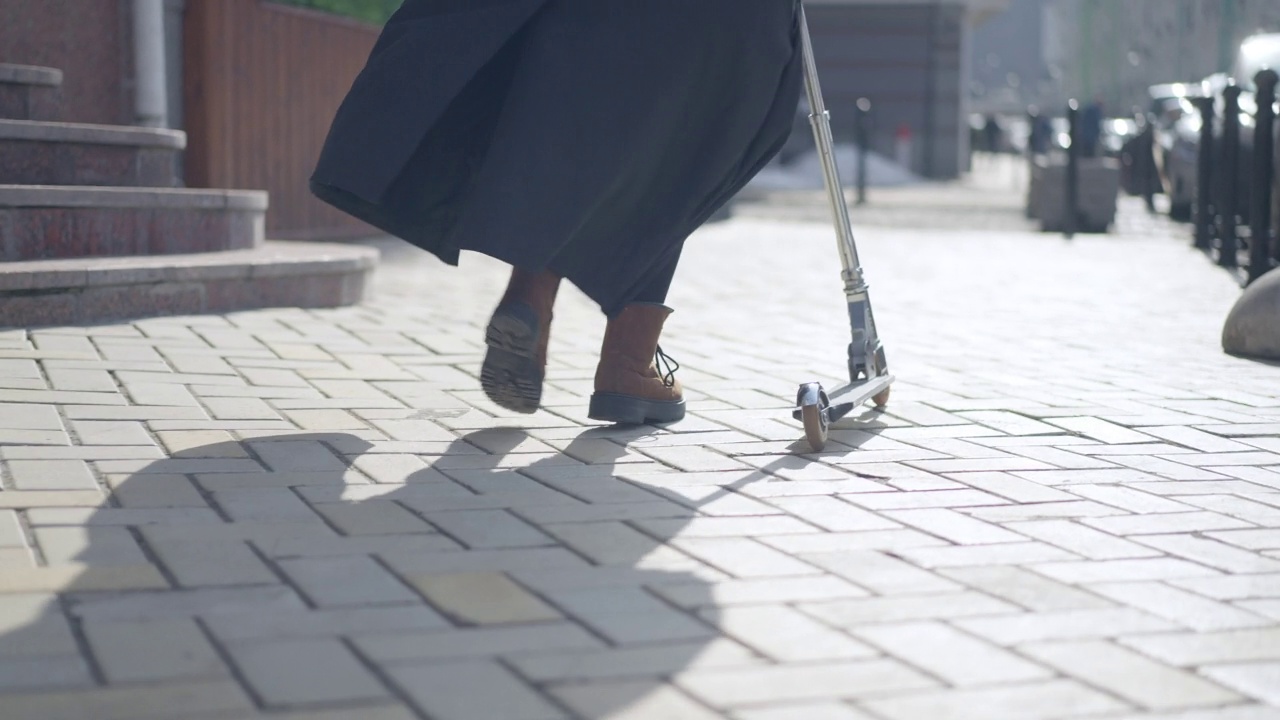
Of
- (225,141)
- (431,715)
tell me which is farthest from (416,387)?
(225,141)

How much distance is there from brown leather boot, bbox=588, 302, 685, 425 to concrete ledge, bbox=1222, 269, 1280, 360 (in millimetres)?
2485

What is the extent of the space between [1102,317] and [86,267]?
394 centimetres

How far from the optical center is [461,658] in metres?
2.07

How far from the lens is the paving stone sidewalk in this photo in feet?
6.54

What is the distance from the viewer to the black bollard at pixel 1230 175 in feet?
30.1

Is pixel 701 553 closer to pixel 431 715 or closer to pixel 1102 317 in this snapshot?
pixel 431 715

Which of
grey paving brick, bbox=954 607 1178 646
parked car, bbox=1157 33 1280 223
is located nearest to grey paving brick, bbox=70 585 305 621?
grey paving brick, bbox=954 607 1178 646

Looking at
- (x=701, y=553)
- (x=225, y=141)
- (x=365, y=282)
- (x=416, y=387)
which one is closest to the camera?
(x=701, y=553)

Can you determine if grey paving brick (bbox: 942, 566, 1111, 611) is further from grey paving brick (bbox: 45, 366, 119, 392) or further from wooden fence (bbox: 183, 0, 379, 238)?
wooden fence (bbox: 183, 0, 379, 238)

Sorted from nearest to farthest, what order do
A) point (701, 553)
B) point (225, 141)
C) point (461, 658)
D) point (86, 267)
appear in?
point (461, 658) < point (701, 553) < point (86, 267) < point (225, 141)

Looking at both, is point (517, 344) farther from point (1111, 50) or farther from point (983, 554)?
point (1111, 50)

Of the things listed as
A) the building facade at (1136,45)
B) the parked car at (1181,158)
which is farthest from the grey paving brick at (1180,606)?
the building facade at (1136,45)

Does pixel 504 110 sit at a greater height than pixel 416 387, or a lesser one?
greater

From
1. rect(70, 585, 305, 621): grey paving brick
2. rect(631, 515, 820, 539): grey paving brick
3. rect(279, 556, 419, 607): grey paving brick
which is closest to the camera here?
rect(70, 585, 305, 621): grey paving brick
